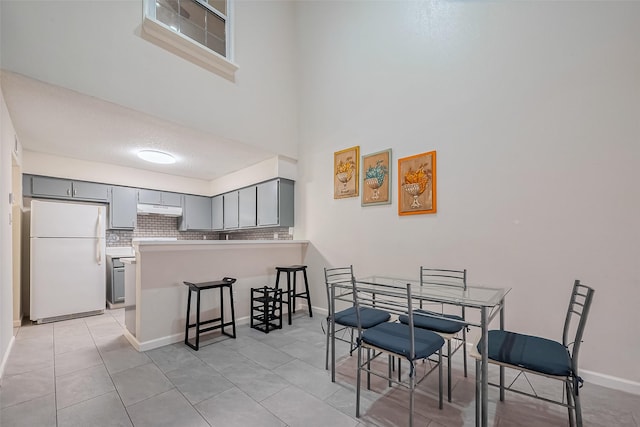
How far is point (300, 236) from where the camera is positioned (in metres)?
4.34

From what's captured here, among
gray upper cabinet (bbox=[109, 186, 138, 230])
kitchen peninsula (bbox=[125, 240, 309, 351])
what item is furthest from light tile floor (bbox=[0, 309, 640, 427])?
gray upper cabinet (bbox=[109, 186, 138, 230])

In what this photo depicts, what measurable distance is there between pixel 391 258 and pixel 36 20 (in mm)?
3910

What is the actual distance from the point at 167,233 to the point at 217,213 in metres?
1.05

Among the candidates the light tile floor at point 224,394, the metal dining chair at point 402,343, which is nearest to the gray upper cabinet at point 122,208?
the light tile floor at point 224,394

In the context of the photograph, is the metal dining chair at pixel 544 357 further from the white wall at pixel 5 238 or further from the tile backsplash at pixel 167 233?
the white wall at pixel 5 238

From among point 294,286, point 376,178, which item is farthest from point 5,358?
point 376,178

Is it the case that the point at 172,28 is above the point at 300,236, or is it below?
above

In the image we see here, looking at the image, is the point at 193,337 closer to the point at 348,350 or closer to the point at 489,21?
the point at 348,350

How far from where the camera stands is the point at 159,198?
16.9 ft

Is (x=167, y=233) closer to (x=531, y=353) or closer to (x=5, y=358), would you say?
(x=5, y=358)

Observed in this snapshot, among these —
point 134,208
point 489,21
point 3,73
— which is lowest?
point 134,208

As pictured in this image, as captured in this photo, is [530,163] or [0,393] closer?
[0,393]

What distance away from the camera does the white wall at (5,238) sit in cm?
231

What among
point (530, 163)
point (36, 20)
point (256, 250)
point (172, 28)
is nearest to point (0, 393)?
point (256, 250)
